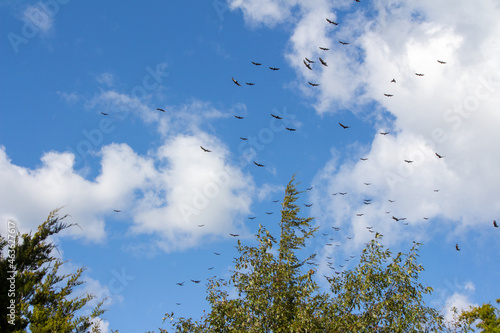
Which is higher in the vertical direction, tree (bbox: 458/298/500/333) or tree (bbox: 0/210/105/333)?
tree (bbox: 458/298/500/333)

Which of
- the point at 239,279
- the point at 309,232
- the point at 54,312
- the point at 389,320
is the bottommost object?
the point at 54,312

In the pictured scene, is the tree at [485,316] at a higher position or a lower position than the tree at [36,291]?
higher

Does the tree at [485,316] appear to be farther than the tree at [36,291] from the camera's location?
Yes

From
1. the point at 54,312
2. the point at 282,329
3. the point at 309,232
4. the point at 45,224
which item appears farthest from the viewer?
the point at 309,232

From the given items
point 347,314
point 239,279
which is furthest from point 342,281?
point 239,279

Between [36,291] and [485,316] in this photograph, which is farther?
[485,316]

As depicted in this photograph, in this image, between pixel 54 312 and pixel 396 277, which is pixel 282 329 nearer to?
pixel 396 277

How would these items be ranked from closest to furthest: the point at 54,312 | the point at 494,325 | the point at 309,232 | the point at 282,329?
1. the point at 282,329
2. the point at 54,312
3. the point at 309,232
4. the point at 494,325

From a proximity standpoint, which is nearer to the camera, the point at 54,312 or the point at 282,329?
the point at 282,329

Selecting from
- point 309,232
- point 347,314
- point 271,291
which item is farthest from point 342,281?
point 309,232

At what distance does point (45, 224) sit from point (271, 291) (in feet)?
35.8

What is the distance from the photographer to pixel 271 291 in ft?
51.2

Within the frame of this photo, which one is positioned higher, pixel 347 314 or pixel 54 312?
pixel 347 314

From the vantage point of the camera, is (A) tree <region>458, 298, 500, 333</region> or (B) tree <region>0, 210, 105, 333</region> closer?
(B) tree <region>0, 210, 105, 333</region>
